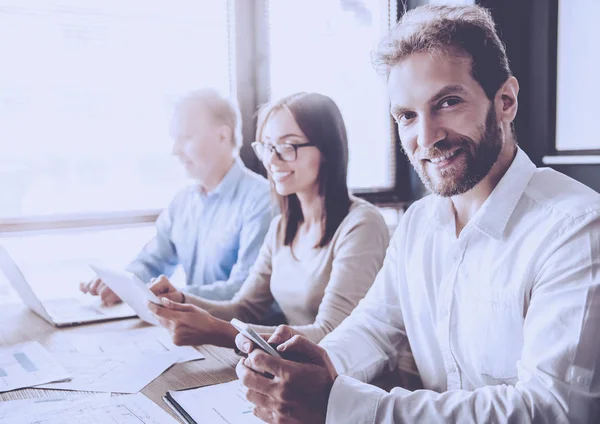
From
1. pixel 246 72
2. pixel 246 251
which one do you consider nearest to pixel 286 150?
pixel 246 251

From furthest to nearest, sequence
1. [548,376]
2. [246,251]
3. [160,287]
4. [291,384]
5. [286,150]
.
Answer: [246,251] < [286,150] < [160,287] < [291,384] < [548,376]

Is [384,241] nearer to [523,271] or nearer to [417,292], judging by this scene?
[417,292]

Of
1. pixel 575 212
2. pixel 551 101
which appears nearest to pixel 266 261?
pixel 575 212

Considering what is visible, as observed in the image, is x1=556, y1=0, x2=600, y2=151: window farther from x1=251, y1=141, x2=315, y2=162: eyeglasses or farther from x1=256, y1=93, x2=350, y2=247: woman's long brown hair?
x1=251, y1=141, x2=315, y2=162: eyeglasses

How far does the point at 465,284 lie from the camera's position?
1.07 meters

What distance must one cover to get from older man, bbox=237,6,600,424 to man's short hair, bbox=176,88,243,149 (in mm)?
1339

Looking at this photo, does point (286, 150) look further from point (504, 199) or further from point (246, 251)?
point (504, 199)

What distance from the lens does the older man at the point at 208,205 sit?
2293mm

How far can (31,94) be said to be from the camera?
2.60m

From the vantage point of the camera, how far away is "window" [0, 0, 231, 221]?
8.52ft

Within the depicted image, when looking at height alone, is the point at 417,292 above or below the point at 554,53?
below

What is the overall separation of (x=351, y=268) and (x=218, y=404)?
2.07ft

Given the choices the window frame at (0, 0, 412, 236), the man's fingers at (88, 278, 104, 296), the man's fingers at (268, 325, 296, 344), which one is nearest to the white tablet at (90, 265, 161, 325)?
the man's fingers at (88, 278, 104, 296)

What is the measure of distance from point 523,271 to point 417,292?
289 millimetres
